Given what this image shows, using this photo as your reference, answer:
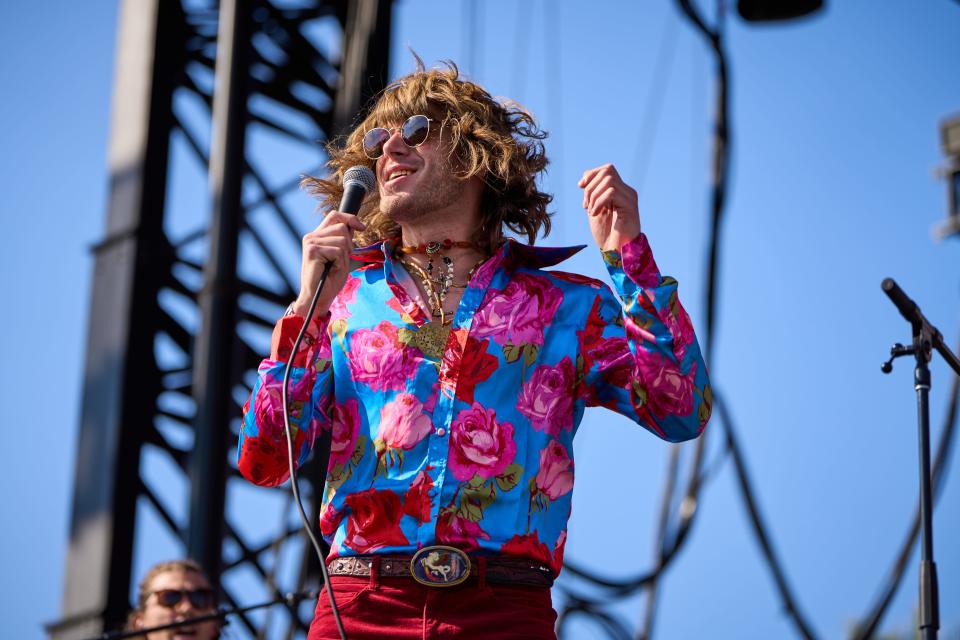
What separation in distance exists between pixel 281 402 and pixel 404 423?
223 millimetres

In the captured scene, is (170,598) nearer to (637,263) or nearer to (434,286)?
(434,286)

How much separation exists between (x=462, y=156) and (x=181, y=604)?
6.04 ft

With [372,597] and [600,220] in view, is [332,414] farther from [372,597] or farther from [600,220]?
[600,220]

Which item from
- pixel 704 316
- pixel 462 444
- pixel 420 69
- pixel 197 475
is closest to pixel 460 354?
pixel 462 444

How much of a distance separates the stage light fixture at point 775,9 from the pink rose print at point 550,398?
2783 millimetres

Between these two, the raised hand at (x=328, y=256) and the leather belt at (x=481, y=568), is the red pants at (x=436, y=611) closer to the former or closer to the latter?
the leather belt at (x=481, y=568)

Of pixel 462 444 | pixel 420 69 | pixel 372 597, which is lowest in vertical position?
pixel 372 597

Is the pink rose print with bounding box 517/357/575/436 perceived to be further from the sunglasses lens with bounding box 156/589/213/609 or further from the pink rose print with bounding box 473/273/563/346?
the sunglasses lens with bounding box 156/589/213/609

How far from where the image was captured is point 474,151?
8.48ft

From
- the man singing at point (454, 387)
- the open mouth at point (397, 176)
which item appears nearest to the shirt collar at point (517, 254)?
the man singing at point (454, 387)

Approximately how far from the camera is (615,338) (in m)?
2.40

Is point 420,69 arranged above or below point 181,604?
above

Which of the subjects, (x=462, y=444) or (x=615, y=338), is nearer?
(x=462, y=444)

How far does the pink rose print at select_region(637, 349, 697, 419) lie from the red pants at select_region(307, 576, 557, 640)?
37cm
